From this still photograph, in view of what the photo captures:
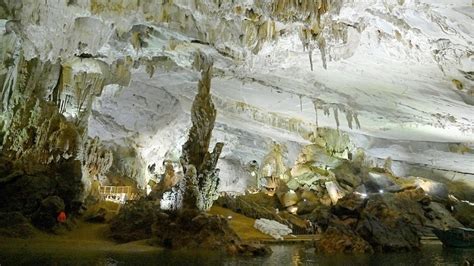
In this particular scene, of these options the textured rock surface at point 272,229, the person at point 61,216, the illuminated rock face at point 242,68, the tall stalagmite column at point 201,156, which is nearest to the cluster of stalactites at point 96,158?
the illuminated rock face at point 242,68

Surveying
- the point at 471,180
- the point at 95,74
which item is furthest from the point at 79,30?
the point at 471,180

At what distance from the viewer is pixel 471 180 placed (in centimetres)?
2603

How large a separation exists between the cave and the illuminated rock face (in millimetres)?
53

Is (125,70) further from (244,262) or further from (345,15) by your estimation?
(244,262)

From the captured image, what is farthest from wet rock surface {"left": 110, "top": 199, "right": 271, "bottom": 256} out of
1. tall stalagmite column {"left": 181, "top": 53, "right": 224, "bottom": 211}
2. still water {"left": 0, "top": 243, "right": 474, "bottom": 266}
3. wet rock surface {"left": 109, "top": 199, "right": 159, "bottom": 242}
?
tall stalagmite column {"left": 181, "top": 53, "right": 224, "bottom": 211}

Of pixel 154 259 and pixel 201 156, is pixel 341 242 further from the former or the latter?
pixel 154 259

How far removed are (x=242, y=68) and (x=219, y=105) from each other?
524cm

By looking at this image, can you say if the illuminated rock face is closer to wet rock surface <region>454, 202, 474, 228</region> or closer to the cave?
the cave

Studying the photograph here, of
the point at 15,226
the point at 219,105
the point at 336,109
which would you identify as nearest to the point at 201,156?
the point at 15,226

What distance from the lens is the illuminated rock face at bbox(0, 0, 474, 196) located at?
10453 millimetres

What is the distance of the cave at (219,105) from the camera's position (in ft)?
33.1

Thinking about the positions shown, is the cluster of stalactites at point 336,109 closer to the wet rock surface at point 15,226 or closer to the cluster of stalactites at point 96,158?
the cluster of stalactites at point 96,158

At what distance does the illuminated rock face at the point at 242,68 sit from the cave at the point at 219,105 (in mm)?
53

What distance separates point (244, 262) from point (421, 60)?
304 inches
